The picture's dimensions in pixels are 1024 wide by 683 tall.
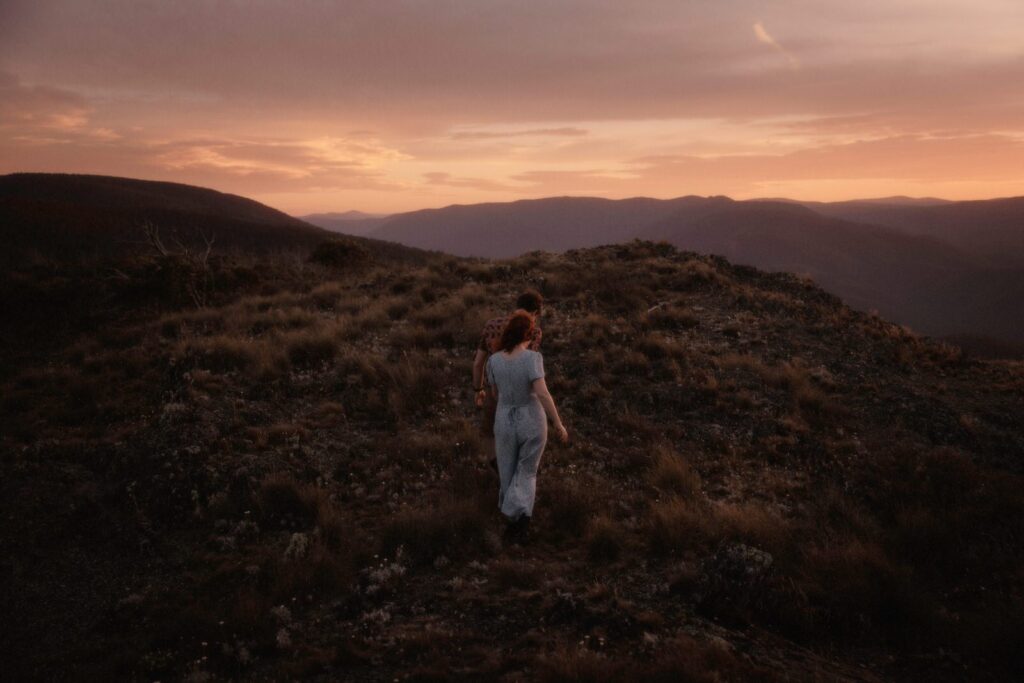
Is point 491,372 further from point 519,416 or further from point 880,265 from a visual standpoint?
point 880,265

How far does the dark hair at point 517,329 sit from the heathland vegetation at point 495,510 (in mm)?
1756

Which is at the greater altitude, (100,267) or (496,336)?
(100,267)

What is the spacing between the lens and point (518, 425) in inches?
207

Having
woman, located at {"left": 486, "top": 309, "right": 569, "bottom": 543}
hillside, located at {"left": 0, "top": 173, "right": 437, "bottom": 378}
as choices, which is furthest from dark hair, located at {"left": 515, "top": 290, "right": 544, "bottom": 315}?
hillside, located at {"left": 0, "top": 173, "right": 437, "bottom": 378}

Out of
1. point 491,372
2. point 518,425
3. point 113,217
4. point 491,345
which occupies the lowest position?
point 518,425

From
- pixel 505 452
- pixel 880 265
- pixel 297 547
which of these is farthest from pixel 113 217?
pixel 880 265

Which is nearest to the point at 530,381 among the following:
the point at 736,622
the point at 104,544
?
the point at 736,622

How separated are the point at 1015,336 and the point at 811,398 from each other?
376 ft

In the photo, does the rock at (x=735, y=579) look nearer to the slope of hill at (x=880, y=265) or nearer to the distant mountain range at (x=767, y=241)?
the distant mountain range at (x=767, y=241)

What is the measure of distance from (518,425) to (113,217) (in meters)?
44.9

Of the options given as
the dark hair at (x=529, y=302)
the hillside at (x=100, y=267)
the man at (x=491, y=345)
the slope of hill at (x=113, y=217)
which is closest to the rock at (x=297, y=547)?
the man at (x=491, y=345)

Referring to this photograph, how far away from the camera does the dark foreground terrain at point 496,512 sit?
3.86m

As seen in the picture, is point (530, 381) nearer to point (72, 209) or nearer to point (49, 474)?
point (49, 474)

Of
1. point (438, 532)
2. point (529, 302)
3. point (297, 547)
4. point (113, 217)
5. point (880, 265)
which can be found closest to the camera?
point (297, 547)
